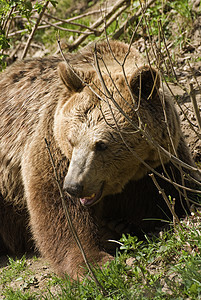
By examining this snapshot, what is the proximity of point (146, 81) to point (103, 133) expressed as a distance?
64cm

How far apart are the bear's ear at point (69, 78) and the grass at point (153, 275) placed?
1.58 m

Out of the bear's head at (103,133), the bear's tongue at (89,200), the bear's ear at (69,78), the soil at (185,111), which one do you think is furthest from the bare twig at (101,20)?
the bear's tongue at (89,200)

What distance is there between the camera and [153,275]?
10.9 ft

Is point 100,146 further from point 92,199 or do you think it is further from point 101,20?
point 101,20

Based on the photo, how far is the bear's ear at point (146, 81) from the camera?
12.4ft

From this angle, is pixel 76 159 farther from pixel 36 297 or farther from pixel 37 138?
pixel 36 297

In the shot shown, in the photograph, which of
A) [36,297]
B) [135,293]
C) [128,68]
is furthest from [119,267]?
[128,68]

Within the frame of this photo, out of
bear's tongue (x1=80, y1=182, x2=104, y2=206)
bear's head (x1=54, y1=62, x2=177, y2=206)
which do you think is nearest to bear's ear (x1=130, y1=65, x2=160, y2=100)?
Result: bear's head (x1=54, y1=62, x2=177, y2=206)

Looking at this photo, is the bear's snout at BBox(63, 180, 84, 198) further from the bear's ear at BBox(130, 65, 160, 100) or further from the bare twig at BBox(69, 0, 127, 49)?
the bare twig at BBox(69, 0, 127, 49)

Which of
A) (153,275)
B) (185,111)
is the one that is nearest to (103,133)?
(153,275)

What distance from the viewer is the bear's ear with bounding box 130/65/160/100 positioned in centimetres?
377

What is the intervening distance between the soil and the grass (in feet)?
0.85

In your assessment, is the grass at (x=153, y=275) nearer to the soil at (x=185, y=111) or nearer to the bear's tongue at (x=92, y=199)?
the soil at (x=185, y=111)

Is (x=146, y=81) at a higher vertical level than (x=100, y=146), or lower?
higher
